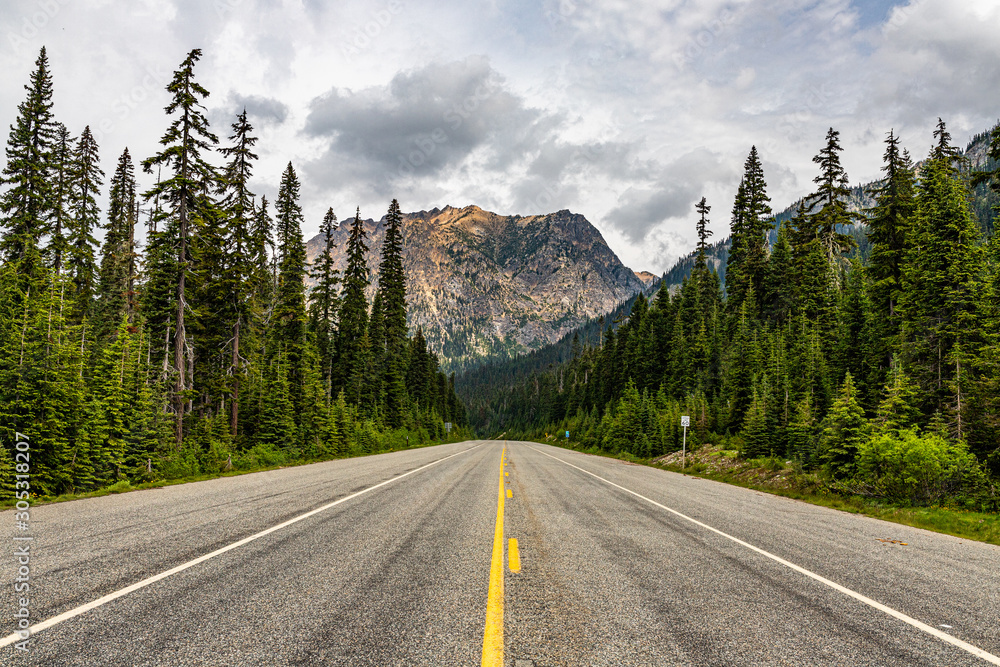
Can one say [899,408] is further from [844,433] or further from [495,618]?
[495,618]

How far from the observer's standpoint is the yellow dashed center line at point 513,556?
580cm

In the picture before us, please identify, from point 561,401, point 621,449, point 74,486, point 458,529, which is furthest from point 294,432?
point 561,401

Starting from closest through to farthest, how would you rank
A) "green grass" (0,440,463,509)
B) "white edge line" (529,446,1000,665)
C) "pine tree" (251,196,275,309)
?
"white edge line" (529,446,1000,665)
"green grass" (0,440,463,509)
"pine tree" (251,196,275,309)

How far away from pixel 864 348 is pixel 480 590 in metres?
27.8

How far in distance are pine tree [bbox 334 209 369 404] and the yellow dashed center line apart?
41.8 metres

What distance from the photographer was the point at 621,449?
46.8 metres

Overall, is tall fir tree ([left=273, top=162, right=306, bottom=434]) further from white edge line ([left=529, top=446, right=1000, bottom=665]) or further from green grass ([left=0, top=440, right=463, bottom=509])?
white edge line ([left=529, top=446, right=1000, bottom=665])

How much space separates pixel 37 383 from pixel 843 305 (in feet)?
119

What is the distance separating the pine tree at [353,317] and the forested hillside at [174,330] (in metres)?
0.16

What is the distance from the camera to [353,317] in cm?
4722

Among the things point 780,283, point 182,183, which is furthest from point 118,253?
point 780,283

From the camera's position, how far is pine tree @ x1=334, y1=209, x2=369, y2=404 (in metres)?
46.1

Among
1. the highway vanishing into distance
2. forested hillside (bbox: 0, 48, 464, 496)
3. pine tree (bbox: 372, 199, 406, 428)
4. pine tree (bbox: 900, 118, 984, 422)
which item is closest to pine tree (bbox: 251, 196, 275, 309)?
forested hillside (bbox: 0, 48, 464, 496)

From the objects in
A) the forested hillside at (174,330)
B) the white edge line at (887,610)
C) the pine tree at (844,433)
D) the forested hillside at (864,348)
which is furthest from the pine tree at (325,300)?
the white edge line at (887,610)
